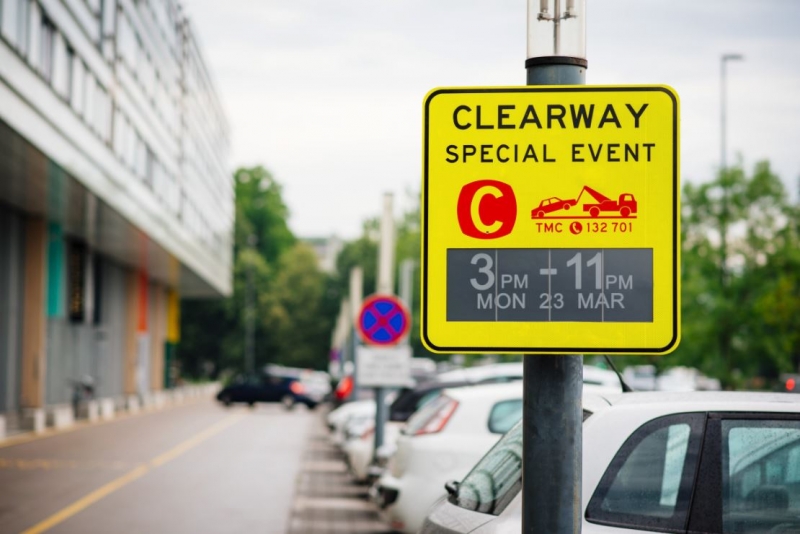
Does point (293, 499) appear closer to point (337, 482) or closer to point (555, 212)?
point (337, 482)

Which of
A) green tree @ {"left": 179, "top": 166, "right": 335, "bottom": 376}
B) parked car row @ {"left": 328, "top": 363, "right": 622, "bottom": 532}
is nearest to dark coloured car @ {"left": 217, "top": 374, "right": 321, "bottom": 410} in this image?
green tree @ {"left": 179, "top": 166, "right": 335, "bottom": 376}

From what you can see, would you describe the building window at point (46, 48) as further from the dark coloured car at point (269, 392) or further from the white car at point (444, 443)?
the dark coloured car at point (269, 392)

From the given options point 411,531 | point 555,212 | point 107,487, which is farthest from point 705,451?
point 107,487

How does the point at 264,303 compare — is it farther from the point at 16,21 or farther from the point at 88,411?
the point at 16,21

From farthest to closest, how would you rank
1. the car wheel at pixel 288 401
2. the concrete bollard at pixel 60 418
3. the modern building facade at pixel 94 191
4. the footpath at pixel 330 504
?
the car wheel at pixel 288 401 < the concrete bollard at pixel 60 418 < the modern building facade at pixel 94 191 < the footpath at pixel 330 504

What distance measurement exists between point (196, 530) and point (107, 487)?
5040 mm

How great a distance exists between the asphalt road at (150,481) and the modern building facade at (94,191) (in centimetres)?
561

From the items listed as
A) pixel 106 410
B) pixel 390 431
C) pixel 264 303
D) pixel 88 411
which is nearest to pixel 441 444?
pixel 390 431

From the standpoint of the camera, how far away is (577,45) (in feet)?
10.4

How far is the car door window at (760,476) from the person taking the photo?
4027 millimetres

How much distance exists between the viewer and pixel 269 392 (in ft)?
182

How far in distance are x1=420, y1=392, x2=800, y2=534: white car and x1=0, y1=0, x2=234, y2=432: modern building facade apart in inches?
771

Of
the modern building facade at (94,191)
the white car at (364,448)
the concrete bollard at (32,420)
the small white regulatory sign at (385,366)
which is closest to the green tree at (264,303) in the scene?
the modern building facade at (94,191)

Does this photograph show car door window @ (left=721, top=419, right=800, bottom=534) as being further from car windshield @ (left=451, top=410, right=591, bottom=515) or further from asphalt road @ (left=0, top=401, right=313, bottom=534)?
asphalt road @ (left=0, top=401, right=313, bottom=534)
